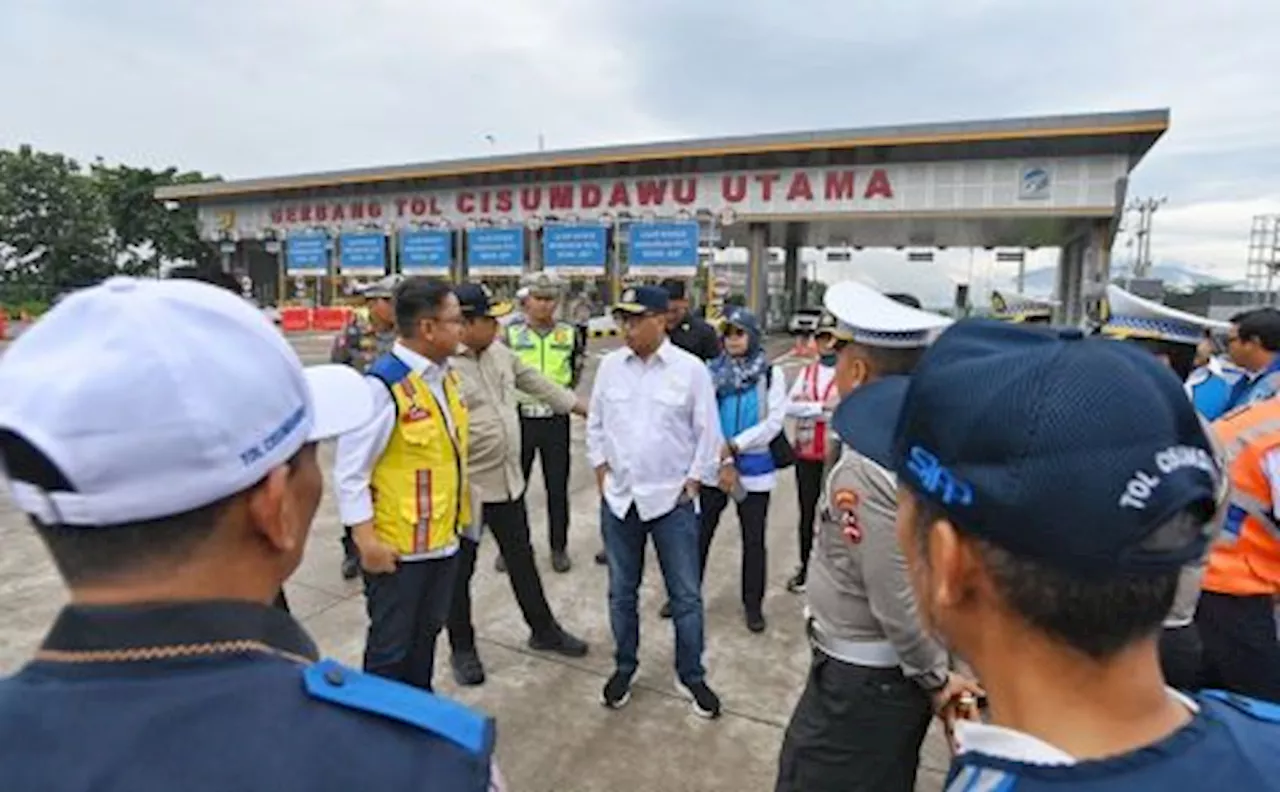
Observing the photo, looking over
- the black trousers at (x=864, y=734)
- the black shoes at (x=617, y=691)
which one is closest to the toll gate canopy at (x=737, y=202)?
the black shoes at (x=617, y=691)

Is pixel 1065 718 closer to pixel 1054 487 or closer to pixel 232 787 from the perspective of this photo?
pixel 1054 487

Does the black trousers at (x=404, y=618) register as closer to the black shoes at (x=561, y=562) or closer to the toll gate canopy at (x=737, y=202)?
the black shoes at (x=561, y=562)

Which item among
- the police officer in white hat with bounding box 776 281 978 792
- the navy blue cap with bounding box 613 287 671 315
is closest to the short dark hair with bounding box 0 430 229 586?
the police officer in white hat with bounding box 776 281 978 792

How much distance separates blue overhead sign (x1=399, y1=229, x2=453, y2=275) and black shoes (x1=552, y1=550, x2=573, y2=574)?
23915 millimetres

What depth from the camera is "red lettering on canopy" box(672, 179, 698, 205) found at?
91.4 ft

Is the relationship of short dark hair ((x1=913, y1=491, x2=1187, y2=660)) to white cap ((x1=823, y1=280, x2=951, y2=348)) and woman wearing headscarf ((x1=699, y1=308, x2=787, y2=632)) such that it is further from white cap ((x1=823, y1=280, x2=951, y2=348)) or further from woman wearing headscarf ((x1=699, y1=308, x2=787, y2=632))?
woman wearing headscarf ((x1=699, y1=308, x2=787, y2=632))

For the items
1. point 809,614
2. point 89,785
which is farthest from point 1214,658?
point 89,785

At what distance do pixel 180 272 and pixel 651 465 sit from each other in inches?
90.4

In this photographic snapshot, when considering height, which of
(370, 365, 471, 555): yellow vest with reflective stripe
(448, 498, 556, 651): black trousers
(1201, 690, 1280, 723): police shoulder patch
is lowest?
(448, 498, 556, 651): black trousers

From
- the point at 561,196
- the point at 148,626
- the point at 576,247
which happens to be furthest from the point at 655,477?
the point at 561,196

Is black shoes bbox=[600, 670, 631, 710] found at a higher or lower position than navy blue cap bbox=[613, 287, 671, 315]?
lower

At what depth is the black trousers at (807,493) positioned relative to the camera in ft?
14.7

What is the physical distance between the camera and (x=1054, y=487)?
0.71 metres

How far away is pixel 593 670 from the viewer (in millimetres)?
3492
